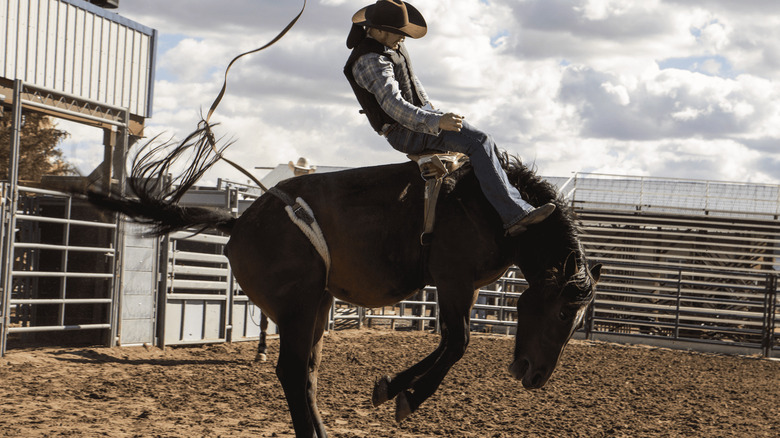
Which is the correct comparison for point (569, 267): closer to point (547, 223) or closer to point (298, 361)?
point (547, 223)

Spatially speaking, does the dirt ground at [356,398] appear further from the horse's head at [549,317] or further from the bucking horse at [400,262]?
the horse's head at [549,317]

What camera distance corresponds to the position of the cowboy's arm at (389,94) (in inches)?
155

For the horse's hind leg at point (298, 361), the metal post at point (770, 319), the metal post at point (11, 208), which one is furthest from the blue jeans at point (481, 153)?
the metal post at point (770, 319)

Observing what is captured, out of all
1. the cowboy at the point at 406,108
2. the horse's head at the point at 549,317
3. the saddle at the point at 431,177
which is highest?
the cowboy at the point at 406,108

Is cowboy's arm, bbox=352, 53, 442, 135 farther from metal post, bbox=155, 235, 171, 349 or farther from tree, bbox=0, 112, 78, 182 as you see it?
tree, bbox=0, 112, 78, 182

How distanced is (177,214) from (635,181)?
24273mm

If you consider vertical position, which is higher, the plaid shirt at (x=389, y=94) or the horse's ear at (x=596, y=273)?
the plaid shirt at (x=389, y=94)

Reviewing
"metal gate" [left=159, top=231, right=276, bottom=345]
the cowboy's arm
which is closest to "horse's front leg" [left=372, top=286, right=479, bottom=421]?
the cowboy's arm

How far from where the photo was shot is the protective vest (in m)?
4.19

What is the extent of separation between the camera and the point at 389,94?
13.2ft

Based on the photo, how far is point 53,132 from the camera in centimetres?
1934

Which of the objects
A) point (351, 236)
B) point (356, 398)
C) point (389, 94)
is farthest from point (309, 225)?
point (356, 398)

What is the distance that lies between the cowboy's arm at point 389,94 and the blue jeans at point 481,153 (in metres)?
0.17

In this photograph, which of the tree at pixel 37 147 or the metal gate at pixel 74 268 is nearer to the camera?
the metal gate at pixel 74 268
